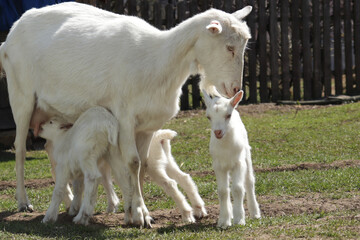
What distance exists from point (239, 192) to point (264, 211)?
2.89 ft

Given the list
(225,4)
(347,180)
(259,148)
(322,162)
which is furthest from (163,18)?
(347,180)

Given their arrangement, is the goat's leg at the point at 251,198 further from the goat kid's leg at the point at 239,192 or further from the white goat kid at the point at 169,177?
the white goat kid at the point at 169,177

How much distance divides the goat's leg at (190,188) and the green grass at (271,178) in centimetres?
45

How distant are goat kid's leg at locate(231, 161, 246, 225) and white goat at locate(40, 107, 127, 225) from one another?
1.25 metres

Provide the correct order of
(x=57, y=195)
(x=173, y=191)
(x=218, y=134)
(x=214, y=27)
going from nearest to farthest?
(x=218, y=134) → (x=214, y=27) → (x=57, y=195) → (x=173, y=191)

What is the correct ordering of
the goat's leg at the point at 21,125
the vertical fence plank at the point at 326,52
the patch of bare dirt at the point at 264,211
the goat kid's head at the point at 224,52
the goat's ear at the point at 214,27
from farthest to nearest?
1. the vertical fence plank at the point at 326,52
2. the goat's leg at the point at 21,125
3. the patch of bare dirt at the point at 264,211
4. the goat kid's head at the point at 224,52
5. the goat's ear at the point at 214,27

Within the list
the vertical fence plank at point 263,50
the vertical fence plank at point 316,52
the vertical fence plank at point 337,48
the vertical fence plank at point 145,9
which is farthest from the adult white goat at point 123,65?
the vertical fence plank at point 337,48

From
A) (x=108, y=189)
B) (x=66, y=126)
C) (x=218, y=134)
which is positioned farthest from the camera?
(x=108, y=189)

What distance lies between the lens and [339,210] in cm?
684

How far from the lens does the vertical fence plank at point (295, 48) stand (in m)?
14.8

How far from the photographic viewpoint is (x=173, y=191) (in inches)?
278

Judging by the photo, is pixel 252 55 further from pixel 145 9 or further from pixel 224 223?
pixel 224 223

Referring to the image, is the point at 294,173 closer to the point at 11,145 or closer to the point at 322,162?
the point at 322,162

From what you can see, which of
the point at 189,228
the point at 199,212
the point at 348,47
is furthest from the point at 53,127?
the point at 348,47
